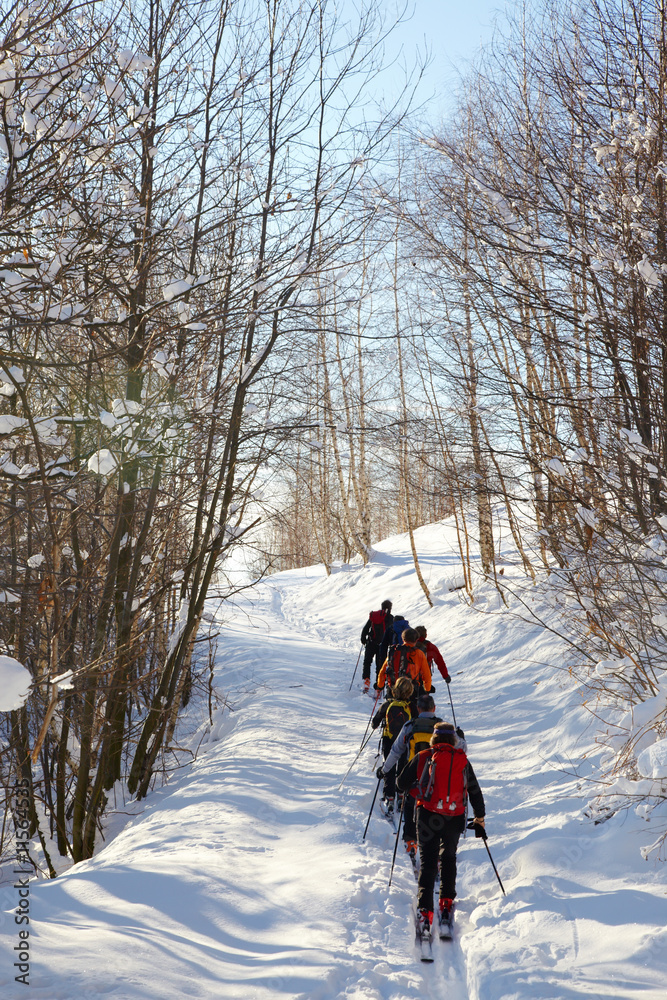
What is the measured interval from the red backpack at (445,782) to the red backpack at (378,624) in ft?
21.0

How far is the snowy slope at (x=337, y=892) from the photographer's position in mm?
3807

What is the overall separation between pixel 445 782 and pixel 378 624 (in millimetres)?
6579

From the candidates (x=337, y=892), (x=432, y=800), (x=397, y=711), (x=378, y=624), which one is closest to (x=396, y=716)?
(x=397, y=711)

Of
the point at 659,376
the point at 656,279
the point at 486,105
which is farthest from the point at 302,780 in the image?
the point at 486,105

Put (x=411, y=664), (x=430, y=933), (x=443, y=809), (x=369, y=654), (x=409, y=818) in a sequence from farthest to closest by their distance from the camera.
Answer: (x=369, y=654), (x=411, y=664), (x=409, y=818), (x=443, y=809), (x=430, y=933)

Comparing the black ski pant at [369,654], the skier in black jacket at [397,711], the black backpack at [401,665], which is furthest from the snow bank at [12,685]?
the black ski pant at [369,654]

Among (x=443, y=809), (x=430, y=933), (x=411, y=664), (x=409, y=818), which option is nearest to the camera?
(x=430, y=933)

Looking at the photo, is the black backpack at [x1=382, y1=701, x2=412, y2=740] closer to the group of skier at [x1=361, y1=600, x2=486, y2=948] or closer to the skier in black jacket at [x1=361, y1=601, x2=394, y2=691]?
the group of skier at [x1=361, y1=600, x2=486, y2=948]

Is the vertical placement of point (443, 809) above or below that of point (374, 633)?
below

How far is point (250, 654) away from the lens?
14.6 m

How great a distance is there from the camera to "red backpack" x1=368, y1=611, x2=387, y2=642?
1122 centimetres

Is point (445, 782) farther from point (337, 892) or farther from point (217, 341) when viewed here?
point (217, 341)

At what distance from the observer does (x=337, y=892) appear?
4770 millimetres

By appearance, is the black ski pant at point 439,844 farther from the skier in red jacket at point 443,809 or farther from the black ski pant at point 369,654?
the black ski pant at point 369,654
